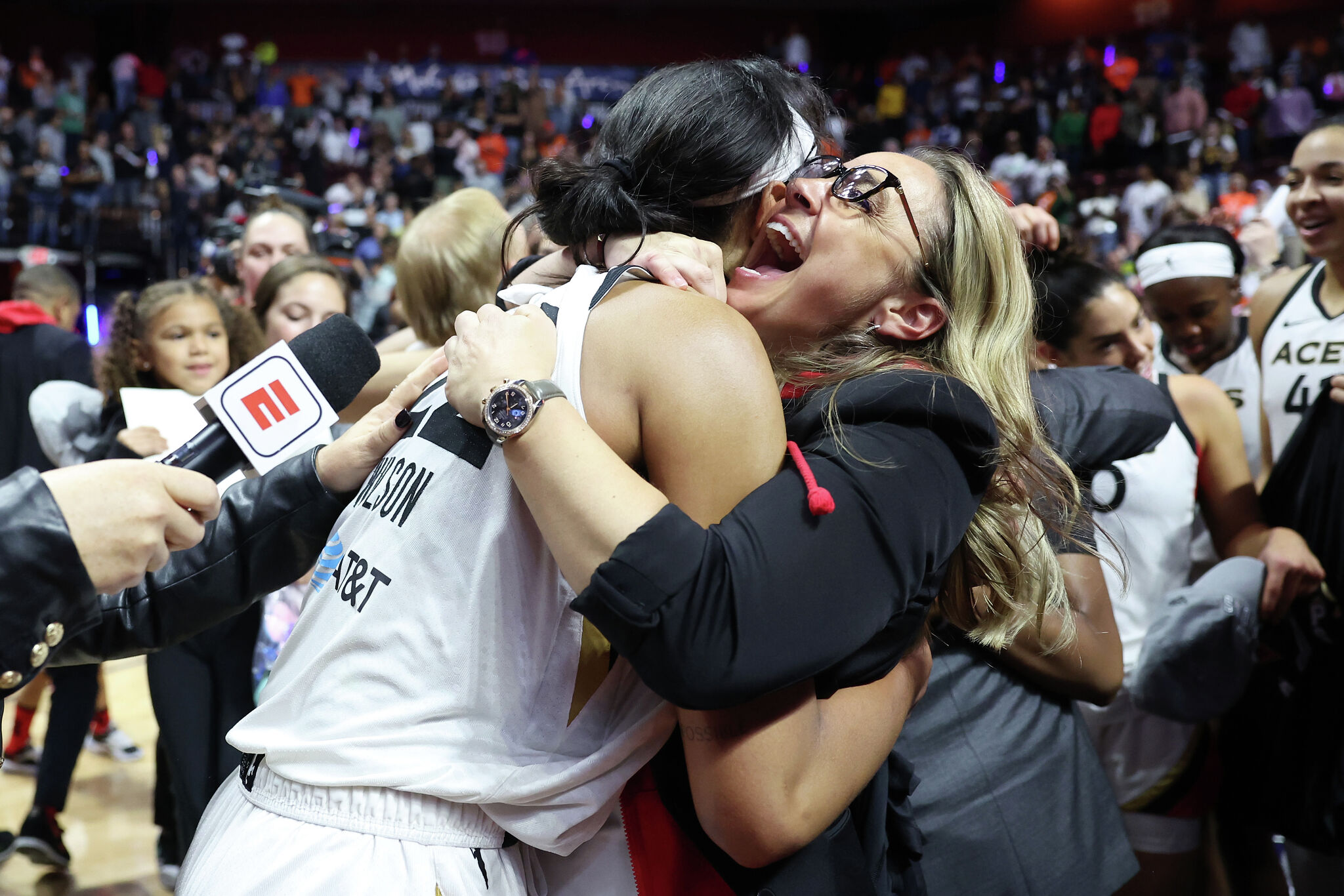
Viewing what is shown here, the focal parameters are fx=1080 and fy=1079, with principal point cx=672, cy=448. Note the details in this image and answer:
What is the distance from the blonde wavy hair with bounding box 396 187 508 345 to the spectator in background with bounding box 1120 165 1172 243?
11.3m

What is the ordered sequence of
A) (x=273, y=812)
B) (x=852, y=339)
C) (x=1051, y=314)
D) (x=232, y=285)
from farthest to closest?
(x=232, y=285), (x=1051, y=314), (x=852, y=339), (x=273, y=812)

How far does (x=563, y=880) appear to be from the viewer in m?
1.18

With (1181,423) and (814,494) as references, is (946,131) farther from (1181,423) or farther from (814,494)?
(814,494)

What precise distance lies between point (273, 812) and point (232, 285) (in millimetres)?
3991

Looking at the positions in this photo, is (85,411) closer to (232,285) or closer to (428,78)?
(232,285)

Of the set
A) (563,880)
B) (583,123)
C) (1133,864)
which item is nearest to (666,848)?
(563,880)

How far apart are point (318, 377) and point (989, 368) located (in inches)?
36.5

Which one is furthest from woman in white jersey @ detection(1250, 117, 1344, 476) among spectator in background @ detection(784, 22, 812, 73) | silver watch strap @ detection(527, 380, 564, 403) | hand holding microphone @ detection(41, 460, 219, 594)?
spectator in background @ detection(784, 22, 812, 73)

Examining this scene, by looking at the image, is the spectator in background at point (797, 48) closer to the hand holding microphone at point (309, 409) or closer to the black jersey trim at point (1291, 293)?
the black jersey trim at point (1291, 293)

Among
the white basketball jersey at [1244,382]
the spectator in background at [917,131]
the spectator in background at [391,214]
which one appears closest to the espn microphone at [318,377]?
the white basketball jersey at [1244,382]

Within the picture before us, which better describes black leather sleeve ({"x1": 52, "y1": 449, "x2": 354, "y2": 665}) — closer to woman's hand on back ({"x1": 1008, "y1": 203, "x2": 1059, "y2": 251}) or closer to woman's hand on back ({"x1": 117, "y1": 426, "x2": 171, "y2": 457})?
woman's hand on back ({"x1": 117, "y1": 426, "x2": 171, "y2": 457})

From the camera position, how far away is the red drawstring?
39.0 inches

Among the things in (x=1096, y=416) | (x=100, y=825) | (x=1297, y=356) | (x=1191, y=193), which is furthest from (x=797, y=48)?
(x=1096, y=416)

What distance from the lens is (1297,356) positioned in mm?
2900
